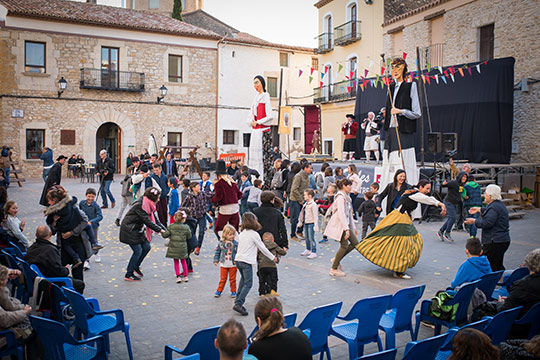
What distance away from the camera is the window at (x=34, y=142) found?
26.8 m

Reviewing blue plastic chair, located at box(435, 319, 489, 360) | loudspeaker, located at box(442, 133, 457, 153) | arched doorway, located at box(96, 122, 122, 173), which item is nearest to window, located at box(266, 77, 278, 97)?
arched doorway, located at box(96, 122, 122, 173)

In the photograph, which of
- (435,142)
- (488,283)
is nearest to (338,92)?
(435,142)

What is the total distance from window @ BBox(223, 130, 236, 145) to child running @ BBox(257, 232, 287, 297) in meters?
27.3

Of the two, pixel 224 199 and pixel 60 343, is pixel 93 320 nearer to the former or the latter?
pixel 60 343

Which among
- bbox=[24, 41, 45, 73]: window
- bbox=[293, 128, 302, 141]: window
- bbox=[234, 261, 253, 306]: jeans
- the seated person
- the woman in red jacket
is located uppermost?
bbox=[24, 41, 45, 73]: window

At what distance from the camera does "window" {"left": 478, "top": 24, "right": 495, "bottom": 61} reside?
67.5 feet

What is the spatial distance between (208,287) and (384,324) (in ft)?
10.7

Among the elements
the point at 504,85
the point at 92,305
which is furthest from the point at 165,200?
the point at 504,85

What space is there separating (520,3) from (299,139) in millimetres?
21031

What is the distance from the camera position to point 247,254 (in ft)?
20.6

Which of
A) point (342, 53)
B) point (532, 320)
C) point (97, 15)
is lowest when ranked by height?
point (532, 320)

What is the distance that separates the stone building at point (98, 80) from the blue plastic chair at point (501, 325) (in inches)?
1065

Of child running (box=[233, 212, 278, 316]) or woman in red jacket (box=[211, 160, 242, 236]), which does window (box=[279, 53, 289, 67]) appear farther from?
child running (box=[233, 212, 278, 316])

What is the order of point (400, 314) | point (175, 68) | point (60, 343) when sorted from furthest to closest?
point (175, 68), point (400, 314), point (60, 343)
